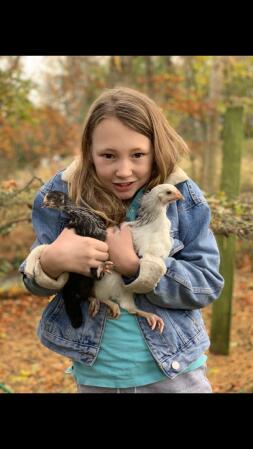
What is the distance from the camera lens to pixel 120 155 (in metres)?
1.95

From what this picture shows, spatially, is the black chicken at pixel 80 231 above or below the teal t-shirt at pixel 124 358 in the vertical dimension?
above

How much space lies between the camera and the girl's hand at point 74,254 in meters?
1.85

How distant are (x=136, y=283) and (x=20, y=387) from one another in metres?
4.11

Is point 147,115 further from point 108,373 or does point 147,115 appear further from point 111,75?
point 111,75

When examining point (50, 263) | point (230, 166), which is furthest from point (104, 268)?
point (230, 166)

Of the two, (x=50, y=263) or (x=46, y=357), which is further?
(x=46, y=357)

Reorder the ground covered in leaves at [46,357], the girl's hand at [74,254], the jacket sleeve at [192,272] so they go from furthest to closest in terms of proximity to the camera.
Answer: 1. the ground covered in leaves at [46,357]
2. the jacket sleeve at [192,272]
3. the girl's hand at [74,254]

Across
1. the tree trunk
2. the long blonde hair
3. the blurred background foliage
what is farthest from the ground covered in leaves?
the long blonde hair

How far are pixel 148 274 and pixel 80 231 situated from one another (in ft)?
0.90

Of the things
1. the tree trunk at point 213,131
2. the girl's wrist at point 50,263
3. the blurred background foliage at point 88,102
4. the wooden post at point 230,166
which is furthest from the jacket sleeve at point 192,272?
the tree trunk at point 213,131

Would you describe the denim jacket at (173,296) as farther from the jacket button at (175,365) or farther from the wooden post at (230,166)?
the wooden post at (230,166)

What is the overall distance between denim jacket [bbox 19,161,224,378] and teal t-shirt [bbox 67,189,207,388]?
0.03 m

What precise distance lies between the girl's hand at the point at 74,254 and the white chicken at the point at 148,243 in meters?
0.10

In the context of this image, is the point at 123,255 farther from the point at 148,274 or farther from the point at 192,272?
the point at 192,272
